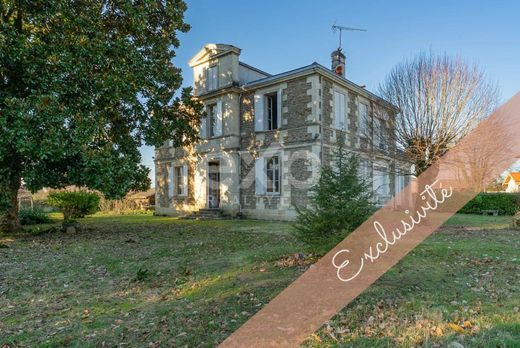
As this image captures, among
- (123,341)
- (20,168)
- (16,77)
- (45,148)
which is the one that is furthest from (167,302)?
(16,77)

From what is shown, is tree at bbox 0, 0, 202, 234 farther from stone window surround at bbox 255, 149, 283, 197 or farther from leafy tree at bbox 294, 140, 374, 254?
leafy tree at bbox 294, 140, 374, 254

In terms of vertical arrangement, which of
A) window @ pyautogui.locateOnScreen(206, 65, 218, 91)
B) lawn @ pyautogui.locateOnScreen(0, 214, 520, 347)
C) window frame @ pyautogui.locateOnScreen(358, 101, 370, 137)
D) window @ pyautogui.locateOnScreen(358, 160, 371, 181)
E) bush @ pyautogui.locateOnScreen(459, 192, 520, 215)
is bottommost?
lawn @ pyautogui.locateOnScreen(0, 214, 520, 347)

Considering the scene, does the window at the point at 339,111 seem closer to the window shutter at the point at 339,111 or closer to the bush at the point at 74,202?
the window shutter at the point at 339,111

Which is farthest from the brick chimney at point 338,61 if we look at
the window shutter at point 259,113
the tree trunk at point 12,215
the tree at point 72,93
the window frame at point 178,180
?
the tree trunk at point 12,215

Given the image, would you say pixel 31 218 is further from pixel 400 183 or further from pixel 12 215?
pixel 400 183

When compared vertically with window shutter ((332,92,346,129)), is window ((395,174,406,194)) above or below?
below

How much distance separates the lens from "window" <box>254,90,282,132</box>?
49.0 ft

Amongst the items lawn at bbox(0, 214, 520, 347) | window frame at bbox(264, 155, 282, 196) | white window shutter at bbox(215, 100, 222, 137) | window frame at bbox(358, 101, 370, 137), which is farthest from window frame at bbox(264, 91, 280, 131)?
lawn at bbox(0, 214, 520, 347)

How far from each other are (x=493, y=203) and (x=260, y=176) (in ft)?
43.1

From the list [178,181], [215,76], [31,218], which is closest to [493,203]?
[215,76]

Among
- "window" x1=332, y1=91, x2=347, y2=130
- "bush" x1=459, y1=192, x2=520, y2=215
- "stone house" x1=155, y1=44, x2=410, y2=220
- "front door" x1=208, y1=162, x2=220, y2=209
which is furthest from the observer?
"bush" x1=459, y1=192, x2=520, y2=215

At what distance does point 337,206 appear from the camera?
4895 millimetres

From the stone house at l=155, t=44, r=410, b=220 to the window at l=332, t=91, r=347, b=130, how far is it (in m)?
0.04

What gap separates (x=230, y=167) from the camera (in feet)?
51.8
